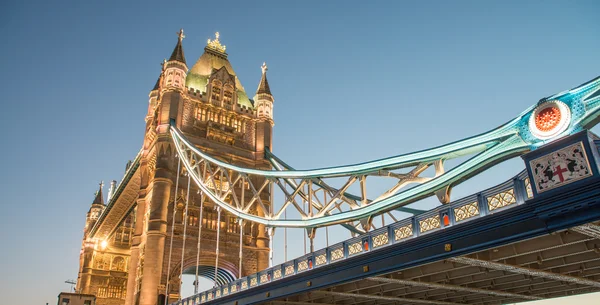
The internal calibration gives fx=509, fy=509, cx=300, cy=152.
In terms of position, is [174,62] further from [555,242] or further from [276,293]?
[555,242]

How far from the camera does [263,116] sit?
5481 cm

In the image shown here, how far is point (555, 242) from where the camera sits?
16.1 metres

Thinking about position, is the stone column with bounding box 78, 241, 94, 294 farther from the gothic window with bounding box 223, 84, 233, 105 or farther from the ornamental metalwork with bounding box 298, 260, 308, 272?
the ornamental metalwork with bounding box 298, 260, 308, 272

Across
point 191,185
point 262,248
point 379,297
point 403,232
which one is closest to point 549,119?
point 403,232

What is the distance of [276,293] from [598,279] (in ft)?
47.7

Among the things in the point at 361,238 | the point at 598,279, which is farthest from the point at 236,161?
the point at 598,279

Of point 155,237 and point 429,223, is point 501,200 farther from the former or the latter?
point 155,237

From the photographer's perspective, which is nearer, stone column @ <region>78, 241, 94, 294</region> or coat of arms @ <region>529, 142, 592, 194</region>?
coat of arms @ <region>529, 142, 592, 194</region>

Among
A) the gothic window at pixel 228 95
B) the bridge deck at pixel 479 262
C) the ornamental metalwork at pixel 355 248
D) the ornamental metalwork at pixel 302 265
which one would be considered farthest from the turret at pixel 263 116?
the ornamental metalwork at pixel 355 248

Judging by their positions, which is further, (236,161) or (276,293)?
(236,161)

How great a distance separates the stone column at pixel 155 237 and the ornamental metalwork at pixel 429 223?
2985cm

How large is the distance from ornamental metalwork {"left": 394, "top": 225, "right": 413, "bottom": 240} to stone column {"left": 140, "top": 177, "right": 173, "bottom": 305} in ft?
93.6

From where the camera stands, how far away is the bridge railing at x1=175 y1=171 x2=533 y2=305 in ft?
50.4

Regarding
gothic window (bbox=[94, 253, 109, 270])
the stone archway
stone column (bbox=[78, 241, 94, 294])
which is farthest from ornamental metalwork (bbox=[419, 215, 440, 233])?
gothic window (bbox=[94, 253, 109, 270])
